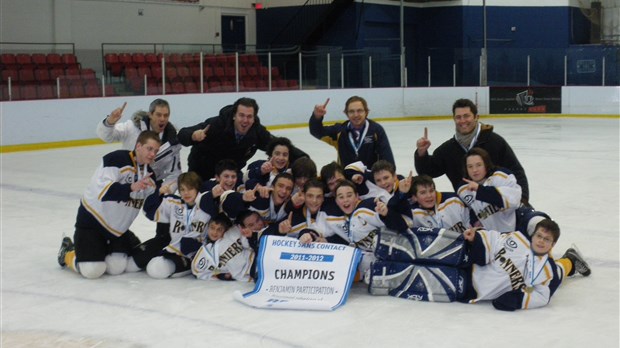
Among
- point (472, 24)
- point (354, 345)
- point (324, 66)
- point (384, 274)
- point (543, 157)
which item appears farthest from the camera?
point (472, 24)

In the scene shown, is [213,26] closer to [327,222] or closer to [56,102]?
[56,102]

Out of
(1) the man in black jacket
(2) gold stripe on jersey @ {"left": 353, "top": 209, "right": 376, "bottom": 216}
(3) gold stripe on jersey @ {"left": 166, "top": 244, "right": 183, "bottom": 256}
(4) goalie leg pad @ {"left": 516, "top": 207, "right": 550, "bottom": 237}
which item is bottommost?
(3) gold stripe on jersey @ {"left": 166, "top": 244, "right": 183, "bottom": 256}

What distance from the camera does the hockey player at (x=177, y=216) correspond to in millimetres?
5445

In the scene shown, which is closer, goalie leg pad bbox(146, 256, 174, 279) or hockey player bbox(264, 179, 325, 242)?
hockey player bbox(264, 179, 325, 242)

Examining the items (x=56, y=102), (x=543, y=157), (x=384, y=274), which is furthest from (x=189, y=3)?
(x=384, y=274)

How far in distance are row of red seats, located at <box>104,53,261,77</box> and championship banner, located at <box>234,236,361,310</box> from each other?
11512 mm

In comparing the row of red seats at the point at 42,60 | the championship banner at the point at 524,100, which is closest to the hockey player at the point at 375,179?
the row of red seats at the point at 42,60

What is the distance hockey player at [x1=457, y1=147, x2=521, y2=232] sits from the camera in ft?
16.6

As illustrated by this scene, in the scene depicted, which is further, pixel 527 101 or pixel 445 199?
pixel 527 101

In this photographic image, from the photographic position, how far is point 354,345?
13.5 ft

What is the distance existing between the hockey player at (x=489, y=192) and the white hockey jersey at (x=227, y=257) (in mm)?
1417

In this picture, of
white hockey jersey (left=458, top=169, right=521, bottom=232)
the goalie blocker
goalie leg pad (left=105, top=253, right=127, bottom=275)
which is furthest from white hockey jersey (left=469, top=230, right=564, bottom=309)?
goalie leg pad (left=105, top=253, right=127, bottom=275)

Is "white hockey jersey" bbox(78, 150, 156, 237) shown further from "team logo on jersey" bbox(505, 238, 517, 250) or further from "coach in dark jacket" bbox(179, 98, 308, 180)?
"team logo on jersey" bbox(505, 238, 517, 250)

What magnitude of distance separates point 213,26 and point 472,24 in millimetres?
7549
